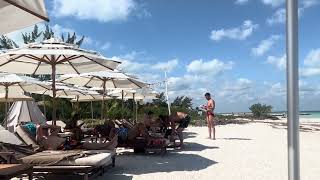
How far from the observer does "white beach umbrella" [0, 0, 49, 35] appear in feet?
15.3

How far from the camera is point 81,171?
21.8ft

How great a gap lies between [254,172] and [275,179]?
782 mm

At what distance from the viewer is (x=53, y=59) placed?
991 cm

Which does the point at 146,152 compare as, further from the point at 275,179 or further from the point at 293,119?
the point at 293,119

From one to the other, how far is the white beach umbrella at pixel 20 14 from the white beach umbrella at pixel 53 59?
2.81 meters

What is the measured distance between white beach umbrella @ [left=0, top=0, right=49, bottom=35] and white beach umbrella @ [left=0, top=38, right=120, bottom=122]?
9.20ft

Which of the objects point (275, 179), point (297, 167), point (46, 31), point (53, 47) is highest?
point (46, 31)

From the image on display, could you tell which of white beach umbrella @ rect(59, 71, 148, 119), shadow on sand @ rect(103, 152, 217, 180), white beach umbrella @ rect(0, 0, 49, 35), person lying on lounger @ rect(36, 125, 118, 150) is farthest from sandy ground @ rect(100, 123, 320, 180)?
white beach umbrella @ rect(0, 0, 49, 35)

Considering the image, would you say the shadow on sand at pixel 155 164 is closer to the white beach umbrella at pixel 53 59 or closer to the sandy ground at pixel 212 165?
the sandy ground at pixel 212 165

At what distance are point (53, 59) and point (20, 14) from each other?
4820mm

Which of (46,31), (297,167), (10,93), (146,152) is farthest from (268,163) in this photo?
(46,31)

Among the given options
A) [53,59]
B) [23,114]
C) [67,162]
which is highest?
[53,59]

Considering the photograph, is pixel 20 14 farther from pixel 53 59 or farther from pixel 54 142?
pixel 53 59

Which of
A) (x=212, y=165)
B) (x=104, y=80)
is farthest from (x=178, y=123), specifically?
(x=212, y=165)
